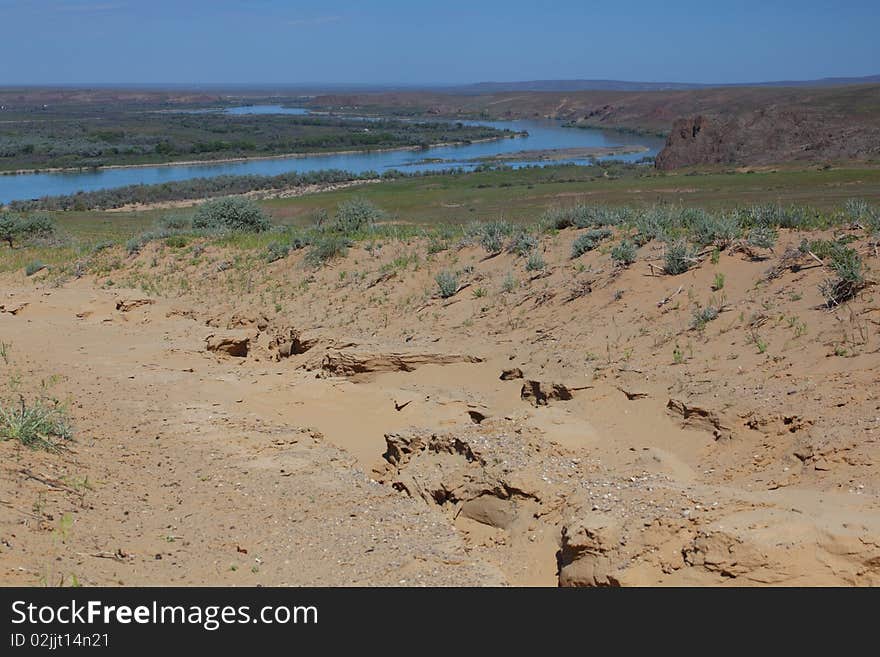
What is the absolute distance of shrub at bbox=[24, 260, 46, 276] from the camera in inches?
765

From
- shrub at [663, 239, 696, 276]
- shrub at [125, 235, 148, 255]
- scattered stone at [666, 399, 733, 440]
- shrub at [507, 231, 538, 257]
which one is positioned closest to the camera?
scattered stone at [666, 399, 733, 440]

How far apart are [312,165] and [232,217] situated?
55.9m

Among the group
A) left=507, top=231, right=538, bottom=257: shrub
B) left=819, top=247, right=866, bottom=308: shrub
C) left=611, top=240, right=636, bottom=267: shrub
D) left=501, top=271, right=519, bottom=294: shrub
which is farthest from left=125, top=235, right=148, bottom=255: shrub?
left=819, top=247, right=866, bottom=308: shrub

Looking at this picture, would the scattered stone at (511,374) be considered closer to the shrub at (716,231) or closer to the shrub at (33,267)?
the shrub at (716,231)

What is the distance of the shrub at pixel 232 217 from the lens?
2241cm

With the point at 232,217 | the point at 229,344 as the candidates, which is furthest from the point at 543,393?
the point at 232,217

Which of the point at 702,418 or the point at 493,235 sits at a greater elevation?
the point at 493,235

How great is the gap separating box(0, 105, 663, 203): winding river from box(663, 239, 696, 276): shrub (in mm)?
51697

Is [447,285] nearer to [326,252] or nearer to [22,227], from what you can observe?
[326,252]

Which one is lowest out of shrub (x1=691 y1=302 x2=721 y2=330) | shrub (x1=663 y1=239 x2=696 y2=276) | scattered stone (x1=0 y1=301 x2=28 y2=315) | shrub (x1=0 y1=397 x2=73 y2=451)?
scattered stone (x1=0 y1=301 x2=28 y2=315)

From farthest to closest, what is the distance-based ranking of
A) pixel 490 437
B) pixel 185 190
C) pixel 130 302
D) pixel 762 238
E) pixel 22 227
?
pixel 185 190 < pixel 22 227 < pixel 130 302 < pixel 762 238 < pixel 490 437

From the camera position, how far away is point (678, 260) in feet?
34.2

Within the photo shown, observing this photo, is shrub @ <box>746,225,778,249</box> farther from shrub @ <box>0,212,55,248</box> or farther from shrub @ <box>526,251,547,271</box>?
shrub @ <box>0,212,55,248</box>

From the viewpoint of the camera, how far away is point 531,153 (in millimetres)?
80938
